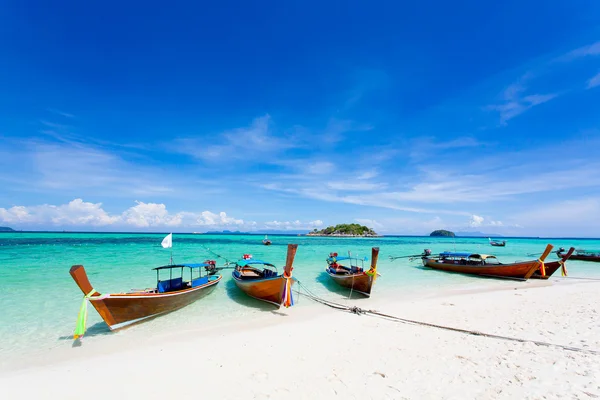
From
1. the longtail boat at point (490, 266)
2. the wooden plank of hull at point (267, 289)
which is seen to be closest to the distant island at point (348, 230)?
the longtail boat at point (490, 266)

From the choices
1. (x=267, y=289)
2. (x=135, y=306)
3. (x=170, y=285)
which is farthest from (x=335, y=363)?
(x=170, y=285)

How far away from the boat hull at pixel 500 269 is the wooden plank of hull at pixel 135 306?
23941 millimetres

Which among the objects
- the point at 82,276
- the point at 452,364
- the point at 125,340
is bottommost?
the point at 125,340

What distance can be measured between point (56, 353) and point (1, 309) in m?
7.41

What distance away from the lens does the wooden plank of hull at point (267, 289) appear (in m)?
12.3

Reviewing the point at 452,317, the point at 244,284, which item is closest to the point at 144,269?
the point at 244,284

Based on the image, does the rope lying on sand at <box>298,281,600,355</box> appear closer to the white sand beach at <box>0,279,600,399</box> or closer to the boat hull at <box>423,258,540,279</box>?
the white sand beach at <box>0,279,600,399</box>

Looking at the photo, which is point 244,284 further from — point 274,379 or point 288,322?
point 274,379

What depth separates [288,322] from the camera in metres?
11.1

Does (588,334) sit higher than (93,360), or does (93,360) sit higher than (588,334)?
(588,334)

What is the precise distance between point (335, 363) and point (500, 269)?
73.1 feet

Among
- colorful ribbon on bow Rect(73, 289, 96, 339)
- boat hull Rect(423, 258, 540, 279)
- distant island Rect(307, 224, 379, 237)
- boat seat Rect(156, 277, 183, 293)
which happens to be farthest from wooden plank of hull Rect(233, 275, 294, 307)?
distant island Rect(307, 224, 379, 237)

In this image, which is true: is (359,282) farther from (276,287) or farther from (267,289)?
(267,289)

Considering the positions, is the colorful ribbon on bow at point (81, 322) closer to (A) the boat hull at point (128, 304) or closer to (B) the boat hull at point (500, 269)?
(A) the boat hull at point (128, 304)
